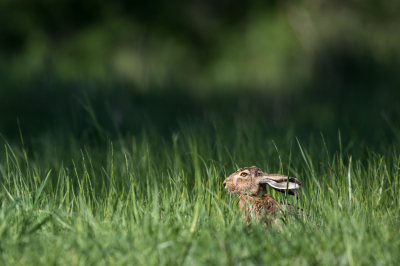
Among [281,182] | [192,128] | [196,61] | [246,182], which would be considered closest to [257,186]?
[246,182]

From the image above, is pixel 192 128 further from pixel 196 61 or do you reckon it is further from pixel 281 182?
pixel 196 61

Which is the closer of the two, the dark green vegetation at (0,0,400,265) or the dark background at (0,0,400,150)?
the dark green vegetation at (0,0,400,265)

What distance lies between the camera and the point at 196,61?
11438 millimetres

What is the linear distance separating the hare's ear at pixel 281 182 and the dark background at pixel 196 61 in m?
2.86

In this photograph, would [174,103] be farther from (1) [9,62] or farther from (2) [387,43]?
(2) [387,43]

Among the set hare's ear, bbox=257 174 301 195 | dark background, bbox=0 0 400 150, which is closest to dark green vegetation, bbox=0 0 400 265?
dark background, bbox=0 0 400 150

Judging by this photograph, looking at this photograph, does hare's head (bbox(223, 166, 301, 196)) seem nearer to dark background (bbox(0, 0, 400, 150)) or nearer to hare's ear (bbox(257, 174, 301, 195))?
hare's ear (bbox(257, 174, 301, 195))

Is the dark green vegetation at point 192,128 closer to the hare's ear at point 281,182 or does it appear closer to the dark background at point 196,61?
the dark background at point 196,61

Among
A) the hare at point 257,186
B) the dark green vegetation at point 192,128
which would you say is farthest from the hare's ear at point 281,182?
the dark green vegetation at point 192,128

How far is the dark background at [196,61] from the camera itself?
23.7ft

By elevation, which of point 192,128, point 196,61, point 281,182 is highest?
point 281,182

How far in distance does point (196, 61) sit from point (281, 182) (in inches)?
343

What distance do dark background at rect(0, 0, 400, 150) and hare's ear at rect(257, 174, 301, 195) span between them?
2855 mm

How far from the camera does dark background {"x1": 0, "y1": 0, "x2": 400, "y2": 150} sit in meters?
7.23
